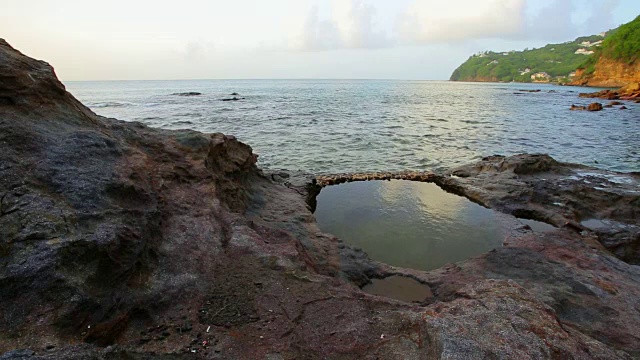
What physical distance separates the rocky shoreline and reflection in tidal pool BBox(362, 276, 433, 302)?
12cm

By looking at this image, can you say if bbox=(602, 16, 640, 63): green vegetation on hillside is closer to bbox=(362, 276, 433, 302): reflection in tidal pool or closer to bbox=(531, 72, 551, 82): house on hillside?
bbox=(531, 72, 551, 82): house on hillside

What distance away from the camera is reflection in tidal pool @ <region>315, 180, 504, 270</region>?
22.5ft

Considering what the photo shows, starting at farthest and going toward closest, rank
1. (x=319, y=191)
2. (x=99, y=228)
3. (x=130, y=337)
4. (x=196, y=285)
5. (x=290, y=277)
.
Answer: (x=319, y=191)
(x=290, y=277)
(x=196, y=285)
(x=99, y=228)
(x=130, y=337)

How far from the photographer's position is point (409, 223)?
8.16m

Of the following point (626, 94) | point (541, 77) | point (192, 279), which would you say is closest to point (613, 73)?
point (626, 94)

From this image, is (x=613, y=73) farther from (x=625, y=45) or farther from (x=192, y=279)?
(x=192, y=279)

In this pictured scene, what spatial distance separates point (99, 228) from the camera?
3303 millimetres

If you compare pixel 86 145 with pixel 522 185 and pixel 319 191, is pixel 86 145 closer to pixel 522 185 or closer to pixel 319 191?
pixel 319 191

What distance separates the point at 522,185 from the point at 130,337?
982 cm

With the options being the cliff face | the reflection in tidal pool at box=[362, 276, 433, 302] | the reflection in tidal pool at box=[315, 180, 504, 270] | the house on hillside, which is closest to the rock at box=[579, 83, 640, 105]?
the cliff face

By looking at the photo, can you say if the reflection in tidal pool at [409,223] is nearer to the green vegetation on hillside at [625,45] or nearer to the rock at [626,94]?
the rock at [626,94]

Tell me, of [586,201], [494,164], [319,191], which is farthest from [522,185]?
[319,191]

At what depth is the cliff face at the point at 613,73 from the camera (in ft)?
233

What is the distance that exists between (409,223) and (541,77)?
7549 inches
